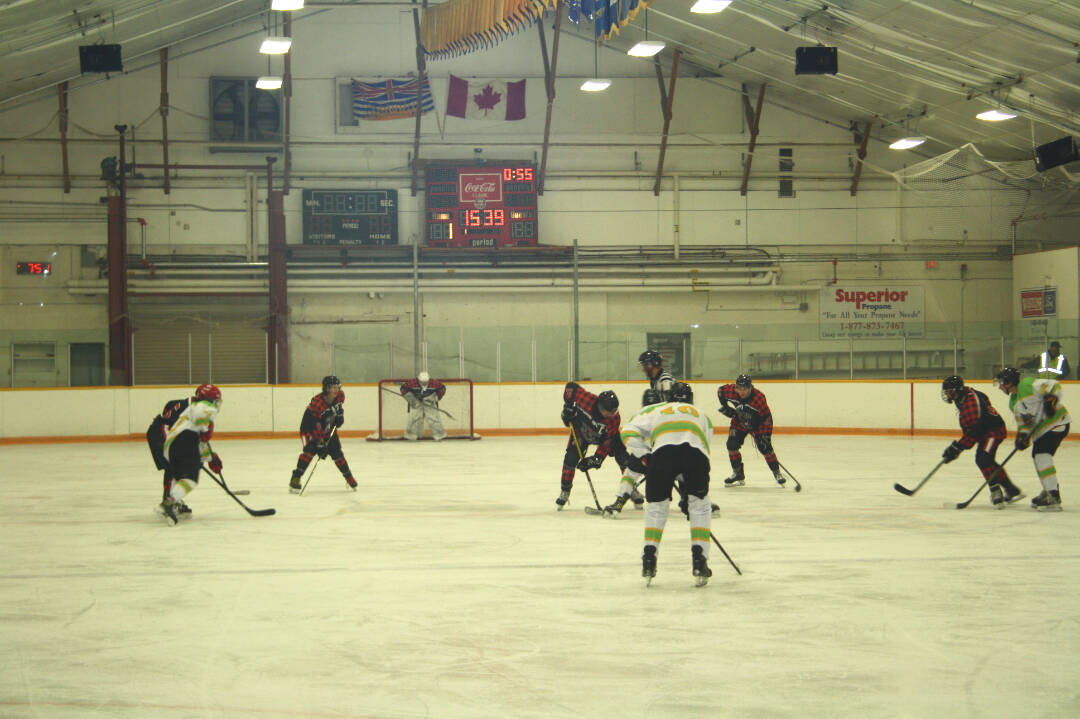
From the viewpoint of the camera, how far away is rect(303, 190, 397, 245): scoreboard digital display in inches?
773

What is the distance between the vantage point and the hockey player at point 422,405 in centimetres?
1688

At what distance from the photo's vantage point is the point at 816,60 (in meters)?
14.6

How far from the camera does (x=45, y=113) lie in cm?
1956

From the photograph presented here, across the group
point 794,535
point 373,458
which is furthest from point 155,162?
point 794,535

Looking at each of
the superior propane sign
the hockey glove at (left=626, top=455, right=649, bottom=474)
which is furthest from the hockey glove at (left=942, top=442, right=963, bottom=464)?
the superior propane sign

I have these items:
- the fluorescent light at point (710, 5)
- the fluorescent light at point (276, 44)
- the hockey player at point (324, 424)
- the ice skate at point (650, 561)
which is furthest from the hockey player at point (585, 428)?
the fluorescent light at point (276, 44)

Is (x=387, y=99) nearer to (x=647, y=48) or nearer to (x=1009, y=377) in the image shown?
(x=647, y=48)

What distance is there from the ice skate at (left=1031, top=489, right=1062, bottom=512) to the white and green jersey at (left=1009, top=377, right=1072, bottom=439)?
0.48 m

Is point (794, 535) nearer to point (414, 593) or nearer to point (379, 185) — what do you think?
point (414, 593)

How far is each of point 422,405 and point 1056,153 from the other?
10.3m

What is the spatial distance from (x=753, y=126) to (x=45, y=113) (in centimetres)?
1317

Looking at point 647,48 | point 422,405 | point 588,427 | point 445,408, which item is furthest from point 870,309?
point 588,427

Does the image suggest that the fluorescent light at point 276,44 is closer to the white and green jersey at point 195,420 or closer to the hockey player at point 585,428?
the white and green jersey at point 195,420

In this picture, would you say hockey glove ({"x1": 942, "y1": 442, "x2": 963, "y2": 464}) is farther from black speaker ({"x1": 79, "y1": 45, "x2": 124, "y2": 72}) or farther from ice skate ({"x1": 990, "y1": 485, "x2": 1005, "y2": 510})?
black speaker ({"x1": 79, "y1": 45, "x2": 124, "y2": 72})
